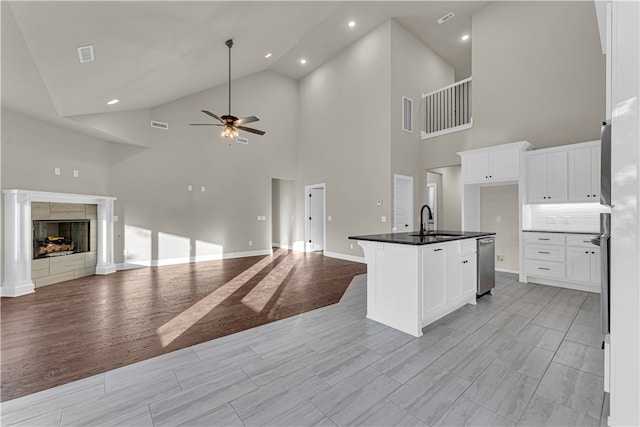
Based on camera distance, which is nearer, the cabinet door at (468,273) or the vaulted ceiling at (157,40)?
the vaulted ceiling at (157,40)

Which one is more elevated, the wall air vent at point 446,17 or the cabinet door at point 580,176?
the wall air vent at point 446,17

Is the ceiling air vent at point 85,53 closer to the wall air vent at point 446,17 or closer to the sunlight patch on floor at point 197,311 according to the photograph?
the sunlight patch on floor at point 197,311

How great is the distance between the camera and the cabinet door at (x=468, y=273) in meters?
3.34

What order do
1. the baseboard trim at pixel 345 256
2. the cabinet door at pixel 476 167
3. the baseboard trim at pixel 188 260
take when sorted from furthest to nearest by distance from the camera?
the baseboard trim at pixel 345 256 < the baseboard trim at pixel 188 260 < the cabinet door at pixel 476 167

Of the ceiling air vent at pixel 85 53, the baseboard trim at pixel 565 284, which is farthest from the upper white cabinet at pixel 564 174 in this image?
the ceiling air vent at pixel 85 53

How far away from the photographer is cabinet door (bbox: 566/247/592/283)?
404 centimetres

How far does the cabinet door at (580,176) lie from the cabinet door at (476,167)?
3.85ft

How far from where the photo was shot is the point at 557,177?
14.6 feet

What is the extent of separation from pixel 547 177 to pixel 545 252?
1252mm

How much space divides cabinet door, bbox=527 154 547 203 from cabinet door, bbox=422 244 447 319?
9.53ft

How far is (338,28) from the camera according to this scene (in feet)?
21.2

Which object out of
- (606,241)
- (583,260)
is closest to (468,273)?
(606,241)

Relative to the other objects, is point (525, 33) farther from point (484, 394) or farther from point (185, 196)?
point (185, 196)

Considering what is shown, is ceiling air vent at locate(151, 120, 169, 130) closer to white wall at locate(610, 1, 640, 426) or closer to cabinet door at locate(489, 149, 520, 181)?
cabinet door at locate(489, 149, 520, 181)
